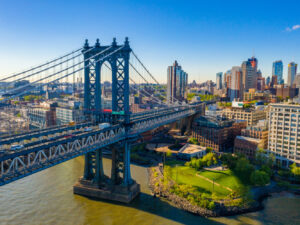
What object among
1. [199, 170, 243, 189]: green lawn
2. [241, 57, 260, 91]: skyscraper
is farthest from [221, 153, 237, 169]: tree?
[241, 57, 260, 91]: skyscraper

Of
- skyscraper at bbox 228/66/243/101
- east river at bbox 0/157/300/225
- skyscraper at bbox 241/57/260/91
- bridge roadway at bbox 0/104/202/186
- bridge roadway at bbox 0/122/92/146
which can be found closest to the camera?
bridge roadway at bbox 0/104/202/186

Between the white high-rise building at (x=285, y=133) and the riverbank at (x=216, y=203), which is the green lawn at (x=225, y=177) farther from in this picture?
the white high-rise building at (x=285, y=133)

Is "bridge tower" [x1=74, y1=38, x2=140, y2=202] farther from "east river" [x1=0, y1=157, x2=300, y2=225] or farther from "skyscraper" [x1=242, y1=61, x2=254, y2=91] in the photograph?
"skyscraper" [x1=242, y1=61, x2=254, y2=91]

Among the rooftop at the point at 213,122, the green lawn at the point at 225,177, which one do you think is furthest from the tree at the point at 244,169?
the rooftop at the point at 213,122

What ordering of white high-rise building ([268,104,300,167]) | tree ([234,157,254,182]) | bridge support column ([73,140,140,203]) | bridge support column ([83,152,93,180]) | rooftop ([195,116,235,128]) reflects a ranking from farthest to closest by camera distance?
1. rooftop ([195,116,235,128])
2. white high-rise building ([268,104,300,167])
3. tree ([234,157,254,182])
4. bridge support column ([83,152,93,180])
5. bridge support column ([73,140,140,203])

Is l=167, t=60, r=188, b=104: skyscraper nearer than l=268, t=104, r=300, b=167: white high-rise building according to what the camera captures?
No

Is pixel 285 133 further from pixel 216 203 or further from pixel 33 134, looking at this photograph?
pixel 33 134

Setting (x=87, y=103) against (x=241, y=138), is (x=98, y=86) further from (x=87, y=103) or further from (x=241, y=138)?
(x=241, y=138)
